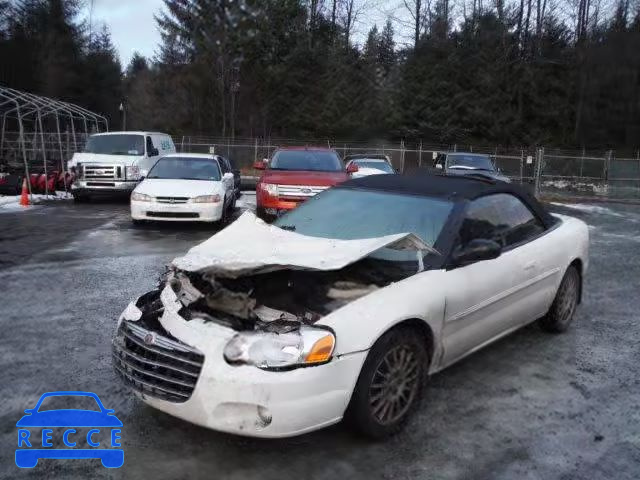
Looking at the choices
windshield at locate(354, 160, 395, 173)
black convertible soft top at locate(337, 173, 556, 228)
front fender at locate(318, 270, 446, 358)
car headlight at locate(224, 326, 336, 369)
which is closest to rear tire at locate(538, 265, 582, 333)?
black convertible soft top at locate(337, 173, 556, 228)

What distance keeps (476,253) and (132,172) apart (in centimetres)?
1275

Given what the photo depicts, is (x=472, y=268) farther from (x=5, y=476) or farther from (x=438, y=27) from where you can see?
(x=438, y=27)

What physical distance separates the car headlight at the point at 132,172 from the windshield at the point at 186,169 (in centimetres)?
306

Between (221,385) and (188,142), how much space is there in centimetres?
3190

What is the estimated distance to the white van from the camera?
578 inches

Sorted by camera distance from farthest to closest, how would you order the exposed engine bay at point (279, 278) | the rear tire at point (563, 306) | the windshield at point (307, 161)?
the windshield at point (307, 161) < the rear tire at point (563, 306) < the exposed engine bay at point (279, 278)

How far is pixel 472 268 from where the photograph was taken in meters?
3.98

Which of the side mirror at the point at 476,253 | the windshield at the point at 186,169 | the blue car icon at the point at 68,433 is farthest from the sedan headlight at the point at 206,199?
the side mirror at the point at 476,253

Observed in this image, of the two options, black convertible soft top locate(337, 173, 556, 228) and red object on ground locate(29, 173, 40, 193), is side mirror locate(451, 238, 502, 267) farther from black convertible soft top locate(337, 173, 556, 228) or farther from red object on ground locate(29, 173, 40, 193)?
red object on ground locate(29, 173, 40, 193)

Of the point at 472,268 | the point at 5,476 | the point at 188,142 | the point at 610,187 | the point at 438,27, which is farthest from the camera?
the point at 438,27

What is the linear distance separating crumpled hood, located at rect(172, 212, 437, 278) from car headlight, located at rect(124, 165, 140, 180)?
11500mm

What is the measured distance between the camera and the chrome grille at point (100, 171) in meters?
14.7

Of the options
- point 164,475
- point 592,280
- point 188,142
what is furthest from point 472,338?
point 188,142

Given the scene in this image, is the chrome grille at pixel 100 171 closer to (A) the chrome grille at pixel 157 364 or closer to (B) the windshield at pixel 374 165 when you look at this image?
(B) the windshield at pixel 374 165
